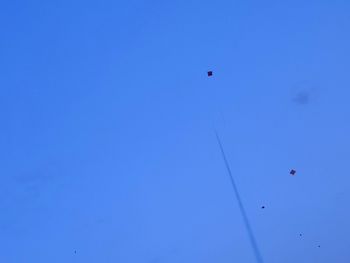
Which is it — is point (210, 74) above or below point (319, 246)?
above

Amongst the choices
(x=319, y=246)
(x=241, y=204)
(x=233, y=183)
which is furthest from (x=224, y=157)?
(x=319, y=246)

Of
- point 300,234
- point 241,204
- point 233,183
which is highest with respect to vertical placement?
point 233,183

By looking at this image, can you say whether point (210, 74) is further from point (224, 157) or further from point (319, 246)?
point (319, 246)

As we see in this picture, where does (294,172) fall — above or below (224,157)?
below

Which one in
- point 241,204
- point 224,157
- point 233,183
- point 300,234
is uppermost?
point 224,157

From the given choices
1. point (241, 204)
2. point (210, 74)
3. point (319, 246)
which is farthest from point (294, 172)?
point (210, 74)

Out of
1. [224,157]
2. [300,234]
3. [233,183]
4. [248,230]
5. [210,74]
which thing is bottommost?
[300,234]

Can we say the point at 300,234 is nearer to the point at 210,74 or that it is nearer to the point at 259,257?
the point at 259,257
